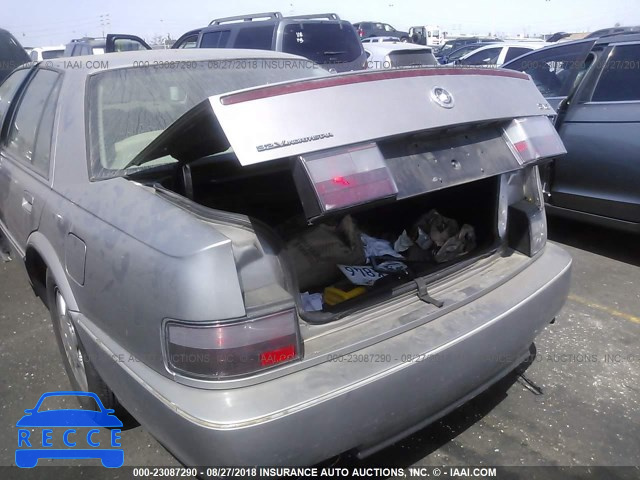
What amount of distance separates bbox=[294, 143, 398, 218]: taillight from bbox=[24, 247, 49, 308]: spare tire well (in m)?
1.72

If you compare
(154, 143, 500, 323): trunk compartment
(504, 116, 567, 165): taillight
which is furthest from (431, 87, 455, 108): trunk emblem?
(154, 143, 500, 323): trunk compartment

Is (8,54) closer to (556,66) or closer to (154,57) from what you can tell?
(154,57)

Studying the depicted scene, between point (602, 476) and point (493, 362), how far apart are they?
68 centimetres

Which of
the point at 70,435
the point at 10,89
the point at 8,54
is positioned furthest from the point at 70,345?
the point at 8,54

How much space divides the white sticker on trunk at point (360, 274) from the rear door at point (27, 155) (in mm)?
1415

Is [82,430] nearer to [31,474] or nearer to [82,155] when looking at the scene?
[31,474]

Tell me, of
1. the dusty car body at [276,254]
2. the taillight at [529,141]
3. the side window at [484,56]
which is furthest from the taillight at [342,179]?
the side window at [484,56]

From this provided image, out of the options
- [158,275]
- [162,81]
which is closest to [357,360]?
[158,275]

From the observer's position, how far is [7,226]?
346 centimetres

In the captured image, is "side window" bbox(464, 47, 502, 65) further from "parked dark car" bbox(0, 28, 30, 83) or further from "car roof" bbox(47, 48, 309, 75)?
"car roof" bbox(47, 48, 309, 75)

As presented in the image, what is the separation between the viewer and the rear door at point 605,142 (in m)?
4.08

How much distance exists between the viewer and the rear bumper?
1617 millimetres

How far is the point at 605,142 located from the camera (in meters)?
4.21


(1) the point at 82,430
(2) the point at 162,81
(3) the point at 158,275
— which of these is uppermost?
(2) the point at 162,81
